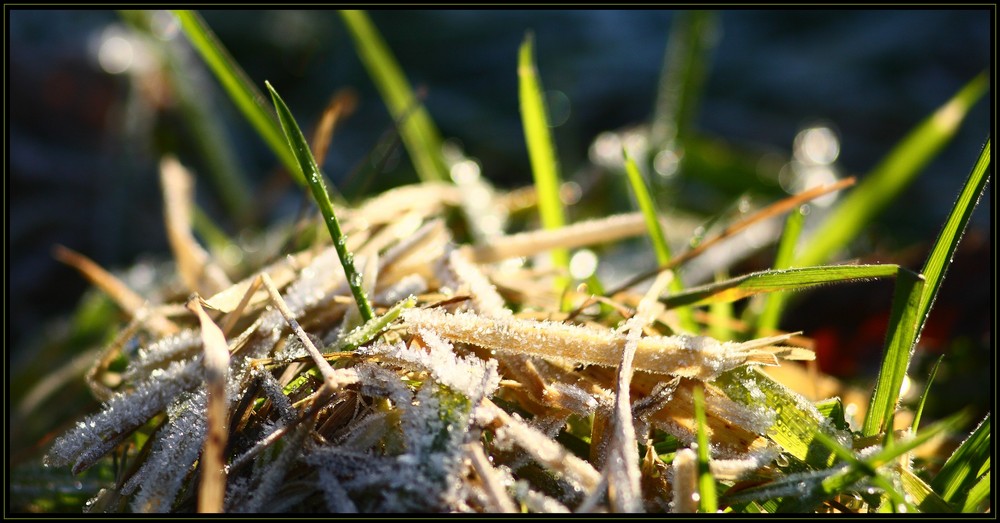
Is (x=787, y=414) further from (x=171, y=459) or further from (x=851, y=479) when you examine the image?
(x=171, y=459)

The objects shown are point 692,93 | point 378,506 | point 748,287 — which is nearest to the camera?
point 378,506

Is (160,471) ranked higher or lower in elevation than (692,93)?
lower

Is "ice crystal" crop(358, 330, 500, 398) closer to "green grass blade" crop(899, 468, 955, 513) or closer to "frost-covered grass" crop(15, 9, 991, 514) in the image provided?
"frost-covered grass" crop(15, 9, 991, 514)

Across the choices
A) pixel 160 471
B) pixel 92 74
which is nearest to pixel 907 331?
pixel 160 471

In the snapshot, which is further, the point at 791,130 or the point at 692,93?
the point at 791,130

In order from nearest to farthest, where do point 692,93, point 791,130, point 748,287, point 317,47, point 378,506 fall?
point 378,506
point 748,287
point 692,93
point 791,130
point 317,47

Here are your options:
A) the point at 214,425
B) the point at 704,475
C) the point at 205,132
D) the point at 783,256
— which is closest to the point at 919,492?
the point at 704,475

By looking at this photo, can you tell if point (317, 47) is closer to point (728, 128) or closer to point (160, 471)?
point (728, 128)
